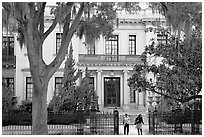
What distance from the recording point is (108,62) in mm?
30219

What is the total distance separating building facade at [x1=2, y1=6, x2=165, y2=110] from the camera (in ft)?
97.5

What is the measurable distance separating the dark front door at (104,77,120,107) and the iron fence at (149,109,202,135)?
13.4 metres

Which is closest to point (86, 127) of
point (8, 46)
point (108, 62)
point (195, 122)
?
point (195, 122)

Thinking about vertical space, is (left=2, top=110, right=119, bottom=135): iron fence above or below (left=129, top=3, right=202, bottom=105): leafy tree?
below

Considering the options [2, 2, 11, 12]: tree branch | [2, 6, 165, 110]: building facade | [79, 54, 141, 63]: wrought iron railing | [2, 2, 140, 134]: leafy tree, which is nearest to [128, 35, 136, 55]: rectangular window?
[2, 6, 165, 110]: building facade

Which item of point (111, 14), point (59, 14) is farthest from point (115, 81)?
point (59, 14)

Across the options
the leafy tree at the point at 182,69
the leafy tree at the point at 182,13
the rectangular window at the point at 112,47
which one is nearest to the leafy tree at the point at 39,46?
the leafy tree at the point at 182,13

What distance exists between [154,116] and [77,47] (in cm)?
1427

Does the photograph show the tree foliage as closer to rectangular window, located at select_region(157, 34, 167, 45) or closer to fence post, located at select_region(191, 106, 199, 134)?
rectangular window, located at select_region(157, 34, 167, 45)

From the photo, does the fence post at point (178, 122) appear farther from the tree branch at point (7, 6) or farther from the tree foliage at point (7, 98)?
the tree foliage at point (7, 98)

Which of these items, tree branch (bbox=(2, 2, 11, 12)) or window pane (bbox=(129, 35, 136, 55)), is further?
window pane (bbox=(129, 35, 136, 55))

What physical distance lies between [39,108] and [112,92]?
19.3m

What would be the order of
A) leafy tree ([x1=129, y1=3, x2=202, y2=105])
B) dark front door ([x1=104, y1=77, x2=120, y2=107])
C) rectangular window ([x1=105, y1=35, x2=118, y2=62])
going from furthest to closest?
rectangular window ([x1=105, y1=35, x2=118, y2=62]), dark front door ([x1=104, y1=77, x2=120, y2=107]), leafy tree ([x1=129, y1=3, x2=202, y2=105])

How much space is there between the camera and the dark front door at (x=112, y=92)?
101 feet
